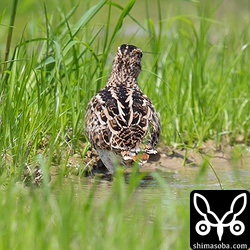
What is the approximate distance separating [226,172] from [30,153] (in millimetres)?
1763

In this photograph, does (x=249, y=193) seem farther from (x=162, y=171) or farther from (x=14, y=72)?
(x=14, y=72)

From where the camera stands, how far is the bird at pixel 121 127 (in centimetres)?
639

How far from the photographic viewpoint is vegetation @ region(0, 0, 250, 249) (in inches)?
178

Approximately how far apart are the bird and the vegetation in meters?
0.22

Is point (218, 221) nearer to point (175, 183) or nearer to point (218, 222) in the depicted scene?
point (218, 222)

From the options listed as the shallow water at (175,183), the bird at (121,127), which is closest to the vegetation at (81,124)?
the shallow water at (175,183)

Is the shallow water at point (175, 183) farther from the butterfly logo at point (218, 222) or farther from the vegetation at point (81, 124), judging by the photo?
the butterfly logo at point (218, 222)

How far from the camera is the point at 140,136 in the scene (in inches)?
254

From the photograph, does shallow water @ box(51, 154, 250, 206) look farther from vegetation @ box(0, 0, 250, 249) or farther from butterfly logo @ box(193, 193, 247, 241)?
butterfly logo @ box(193, 193, 247, 241)

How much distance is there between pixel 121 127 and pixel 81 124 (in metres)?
0.71

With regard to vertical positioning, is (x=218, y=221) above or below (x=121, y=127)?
below

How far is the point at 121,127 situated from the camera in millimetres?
6496

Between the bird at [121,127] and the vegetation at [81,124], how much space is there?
8.7 inches

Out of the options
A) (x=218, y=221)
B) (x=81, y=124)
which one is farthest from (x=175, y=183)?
(x=218, y=221)
